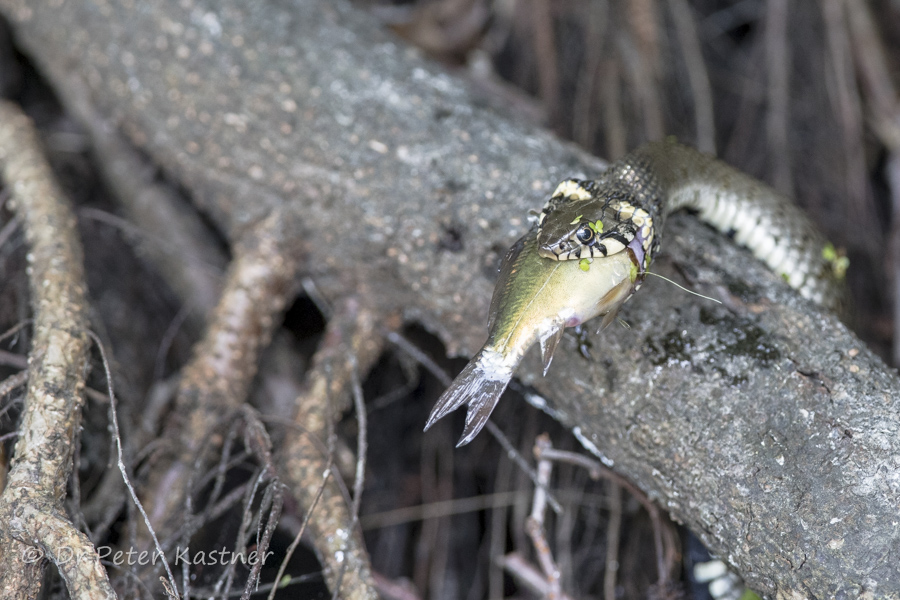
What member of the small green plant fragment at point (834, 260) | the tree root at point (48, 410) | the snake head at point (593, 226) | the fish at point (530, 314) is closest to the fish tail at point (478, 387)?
the fish at point (530, 314)

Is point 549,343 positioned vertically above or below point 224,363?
above

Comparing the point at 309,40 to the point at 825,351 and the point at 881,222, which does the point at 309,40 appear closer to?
the point at 825,351

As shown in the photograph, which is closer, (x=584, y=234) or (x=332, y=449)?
(x=584, y=234)

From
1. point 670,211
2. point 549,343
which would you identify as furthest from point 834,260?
point 549,343

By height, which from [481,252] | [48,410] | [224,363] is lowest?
[224,363]

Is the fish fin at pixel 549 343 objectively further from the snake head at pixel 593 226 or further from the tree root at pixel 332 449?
the tree root at pixel 332 449

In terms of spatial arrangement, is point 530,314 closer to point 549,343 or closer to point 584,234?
point 549,343
